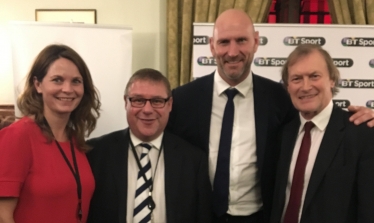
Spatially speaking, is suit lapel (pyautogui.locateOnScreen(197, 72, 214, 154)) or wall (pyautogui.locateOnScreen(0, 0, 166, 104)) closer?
suit lapel (pyautogui.locateOnScreen(197, 72, 214, 154))

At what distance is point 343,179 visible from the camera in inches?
67.8

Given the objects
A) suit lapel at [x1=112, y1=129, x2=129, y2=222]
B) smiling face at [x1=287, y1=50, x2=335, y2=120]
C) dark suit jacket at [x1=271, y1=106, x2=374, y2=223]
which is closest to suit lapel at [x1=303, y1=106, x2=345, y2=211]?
dark suit jacket at [x1=271, y1=106, x2=374, y2=223]

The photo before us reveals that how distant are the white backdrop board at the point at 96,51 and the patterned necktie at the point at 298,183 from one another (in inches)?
87.0

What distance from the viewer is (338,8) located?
4.03 meters

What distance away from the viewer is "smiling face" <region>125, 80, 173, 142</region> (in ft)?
6.45

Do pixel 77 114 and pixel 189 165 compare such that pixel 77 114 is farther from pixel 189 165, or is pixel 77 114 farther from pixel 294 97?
pixel 294 97

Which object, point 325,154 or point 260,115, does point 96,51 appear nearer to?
point 260,115

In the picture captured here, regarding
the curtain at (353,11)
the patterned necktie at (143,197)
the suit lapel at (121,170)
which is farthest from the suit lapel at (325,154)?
the curtain at (353,11)

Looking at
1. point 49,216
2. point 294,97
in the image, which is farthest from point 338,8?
point 49,216

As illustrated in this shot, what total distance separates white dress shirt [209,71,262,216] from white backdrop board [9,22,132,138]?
63.5 inches

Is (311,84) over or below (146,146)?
over

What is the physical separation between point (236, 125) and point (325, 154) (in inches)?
24.3

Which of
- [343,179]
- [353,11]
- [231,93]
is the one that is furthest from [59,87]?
[353,11]

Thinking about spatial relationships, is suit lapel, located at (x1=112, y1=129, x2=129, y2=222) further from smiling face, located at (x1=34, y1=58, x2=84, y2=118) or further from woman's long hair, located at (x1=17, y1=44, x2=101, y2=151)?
smiling face, located at (x1=34, y1=58, x2=84, y2=118)
